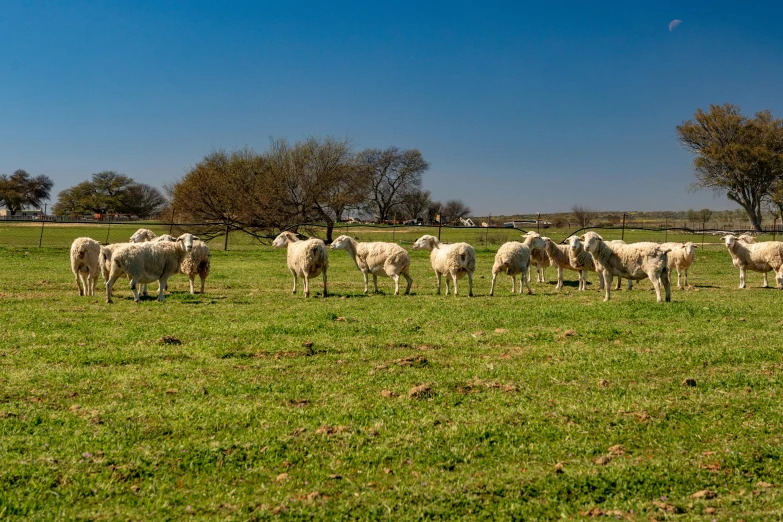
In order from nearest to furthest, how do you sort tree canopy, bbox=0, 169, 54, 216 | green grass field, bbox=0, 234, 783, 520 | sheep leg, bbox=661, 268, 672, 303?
green grass field, bbox=0, 234, 783, 520 → sheep leg, bbox=661, 268, 672, 303 → tree canopy, bbox=0, 169, 54, 216

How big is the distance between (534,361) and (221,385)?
13.1 ft

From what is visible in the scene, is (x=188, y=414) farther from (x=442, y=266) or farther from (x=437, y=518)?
(x=442, y=266)

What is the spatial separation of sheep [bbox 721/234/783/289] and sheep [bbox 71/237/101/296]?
1856 cm

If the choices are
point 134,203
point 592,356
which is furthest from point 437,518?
point 134,203

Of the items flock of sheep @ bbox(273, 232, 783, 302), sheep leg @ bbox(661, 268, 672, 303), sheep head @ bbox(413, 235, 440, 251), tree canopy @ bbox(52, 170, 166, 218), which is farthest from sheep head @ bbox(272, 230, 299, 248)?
tree canopy @ bbox(52, 170, 166, 218)

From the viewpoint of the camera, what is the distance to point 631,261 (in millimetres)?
15586

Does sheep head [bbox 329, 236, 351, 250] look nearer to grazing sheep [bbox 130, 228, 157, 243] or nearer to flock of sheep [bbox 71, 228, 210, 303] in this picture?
flock of sheep [bbox 71, 228, 210, 303]

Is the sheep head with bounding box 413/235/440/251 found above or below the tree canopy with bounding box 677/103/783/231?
below

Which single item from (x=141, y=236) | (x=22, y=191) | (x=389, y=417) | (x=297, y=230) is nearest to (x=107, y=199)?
(x=22, y=191)

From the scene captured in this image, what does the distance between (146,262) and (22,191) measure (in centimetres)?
9096

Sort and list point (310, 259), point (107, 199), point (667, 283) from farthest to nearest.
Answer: point (107, 199)
point (310, 259)
point (667, 283)

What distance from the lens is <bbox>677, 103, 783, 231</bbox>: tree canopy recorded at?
51000mm

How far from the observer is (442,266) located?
16594 millimetres

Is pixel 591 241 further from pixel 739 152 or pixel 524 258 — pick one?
pixel 739 152
